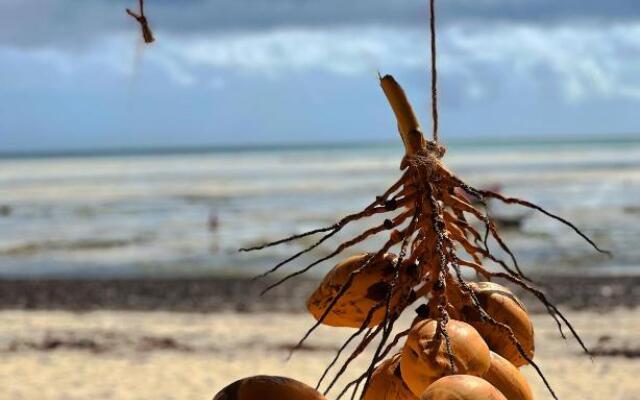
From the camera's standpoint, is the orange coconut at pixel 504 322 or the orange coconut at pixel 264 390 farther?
the orange coconut at pixel 504 322

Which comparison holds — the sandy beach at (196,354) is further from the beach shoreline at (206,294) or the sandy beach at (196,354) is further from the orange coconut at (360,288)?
the orange coconut at (360,288)

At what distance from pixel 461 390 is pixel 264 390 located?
238 mm

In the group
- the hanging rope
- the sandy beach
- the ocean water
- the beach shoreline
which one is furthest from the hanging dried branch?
the ocean water

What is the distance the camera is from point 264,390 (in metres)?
1.09

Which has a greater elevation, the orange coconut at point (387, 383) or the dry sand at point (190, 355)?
the orange coconut at point (387, 383)

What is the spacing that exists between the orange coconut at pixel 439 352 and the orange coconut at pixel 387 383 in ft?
0.25

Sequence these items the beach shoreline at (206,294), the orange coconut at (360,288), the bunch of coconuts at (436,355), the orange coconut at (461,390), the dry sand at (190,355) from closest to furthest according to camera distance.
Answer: the orange coconut at (461,390) < the bunch of coconuts at (436,355) < the orange coconut at (360,288) < the dry sand at (190,355) < the beach shoreline at (206,294)

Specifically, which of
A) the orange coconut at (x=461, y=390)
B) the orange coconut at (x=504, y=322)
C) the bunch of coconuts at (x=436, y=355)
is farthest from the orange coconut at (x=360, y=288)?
the orange coconut at (x=461, y=390)

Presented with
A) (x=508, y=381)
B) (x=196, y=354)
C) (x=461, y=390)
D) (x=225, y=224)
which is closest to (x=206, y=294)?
(x=196, y=354)

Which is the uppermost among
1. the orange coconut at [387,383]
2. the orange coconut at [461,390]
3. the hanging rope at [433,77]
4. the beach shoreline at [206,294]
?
the hanging rope at [433,77]

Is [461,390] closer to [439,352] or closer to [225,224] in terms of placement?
[439,352]

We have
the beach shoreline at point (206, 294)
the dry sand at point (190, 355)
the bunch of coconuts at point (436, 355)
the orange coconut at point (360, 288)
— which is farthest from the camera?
the beach shoreline at point (206, 294)

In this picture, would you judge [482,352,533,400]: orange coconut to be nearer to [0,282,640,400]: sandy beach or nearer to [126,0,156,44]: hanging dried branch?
[126,0,156,44]: hanging dried branch

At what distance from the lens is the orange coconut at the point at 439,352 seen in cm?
110
